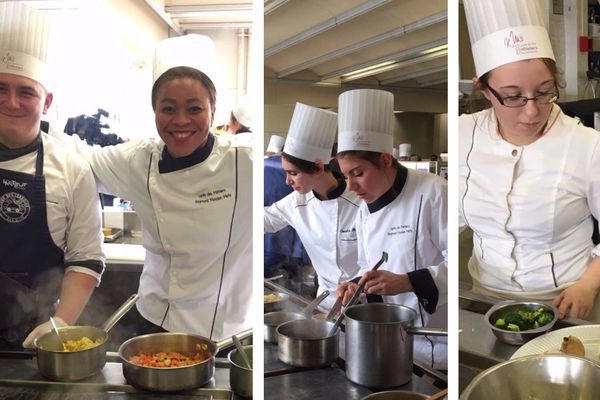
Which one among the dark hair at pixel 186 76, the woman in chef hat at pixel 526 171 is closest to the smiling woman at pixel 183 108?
the dark hair at pixel 186 76

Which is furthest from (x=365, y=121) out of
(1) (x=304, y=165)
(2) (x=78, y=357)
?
(2) (x=78, y=357)

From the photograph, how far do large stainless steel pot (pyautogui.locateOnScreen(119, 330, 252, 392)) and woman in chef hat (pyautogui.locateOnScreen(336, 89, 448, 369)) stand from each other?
0.32 metres

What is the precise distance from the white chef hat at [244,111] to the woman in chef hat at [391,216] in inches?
7.6

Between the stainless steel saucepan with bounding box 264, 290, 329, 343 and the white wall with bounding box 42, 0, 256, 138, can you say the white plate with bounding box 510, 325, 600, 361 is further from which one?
the white wall with bounding box 42, 0, 256, 138

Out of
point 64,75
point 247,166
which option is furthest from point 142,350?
point 64,75

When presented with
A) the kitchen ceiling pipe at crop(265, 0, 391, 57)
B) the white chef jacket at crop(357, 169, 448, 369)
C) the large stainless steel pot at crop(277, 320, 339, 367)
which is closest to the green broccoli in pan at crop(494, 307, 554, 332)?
the white chef jacket at crop(357, 169, 448, 369)

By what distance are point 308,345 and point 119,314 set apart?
440 millimetres

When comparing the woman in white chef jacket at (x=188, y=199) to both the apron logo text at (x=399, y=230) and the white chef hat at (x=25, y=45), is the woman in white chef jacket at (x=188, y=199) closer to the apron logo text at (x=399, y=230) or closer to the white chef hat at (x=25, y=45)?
the white chef hat at (x=25, y=45)

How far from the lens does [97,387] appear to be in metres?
1.06

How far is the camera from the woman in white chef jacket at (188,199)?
1.07m

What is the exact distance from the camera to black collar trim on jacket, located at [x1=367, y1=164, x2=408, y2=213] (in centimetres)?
101

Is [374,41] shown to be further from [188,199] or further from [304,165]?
[188,199]

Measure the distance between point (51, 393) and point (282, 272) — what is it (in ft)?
1.85

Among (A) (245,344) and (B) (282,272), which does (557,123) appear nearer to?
(B) (282,272)
